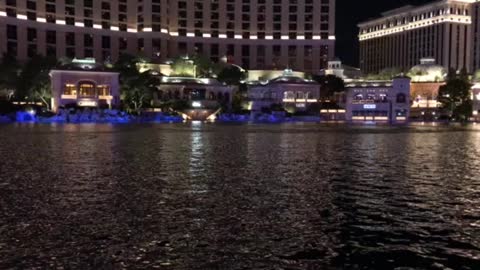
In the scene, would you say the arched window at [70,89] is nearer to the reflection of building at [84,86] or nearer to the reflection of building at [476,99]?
the reflection of building at [84,86]

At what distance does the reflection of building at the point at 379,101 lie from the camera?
13725 centimetres

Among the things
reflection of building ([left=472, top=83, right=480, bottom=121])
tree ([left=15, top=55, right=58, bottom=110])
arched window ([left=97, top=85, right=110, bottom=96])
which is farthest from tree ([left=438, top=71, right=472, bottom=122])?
tree ([left=15, top=55, right=58, bottom=110])

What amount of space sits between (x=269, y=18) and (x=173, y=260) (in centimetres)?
16174

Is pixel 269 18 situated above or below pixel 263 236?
above

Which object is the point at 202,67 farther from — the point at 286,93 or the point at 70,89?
the point at 70,89

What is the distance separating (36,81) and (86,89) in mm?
10436

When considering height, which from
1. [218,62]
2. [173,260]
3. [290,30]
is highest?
[290,30]

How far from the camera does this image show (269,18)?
546 feet

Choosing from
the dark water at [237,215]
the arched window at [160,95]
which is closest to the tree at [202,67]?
the arched window at [160,95]

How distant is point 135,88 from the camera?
366 feet

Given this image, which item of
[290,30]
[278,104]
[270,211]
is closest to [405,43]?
[290,30]

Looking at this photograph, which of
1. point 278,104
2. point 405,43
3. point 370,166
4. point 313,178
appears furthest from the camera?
point 405,43

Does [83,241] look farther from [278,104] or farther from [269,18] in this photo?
[269,18]

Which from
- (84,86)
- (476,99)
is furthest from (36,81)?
(476,99)
